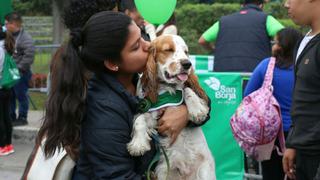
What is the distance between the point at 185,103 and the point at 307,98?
34.0 inches

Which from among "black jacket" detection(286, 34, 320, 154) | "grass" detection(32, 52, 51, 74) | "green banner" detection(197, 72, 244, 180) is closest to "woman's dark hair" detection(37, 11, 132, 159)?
"black jacket" detection(286, 34, 320, 154)

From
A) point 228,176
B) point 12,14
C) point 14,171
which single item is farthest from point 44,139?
point 12,14

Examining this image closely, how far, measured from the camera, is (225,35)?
21.7 feet

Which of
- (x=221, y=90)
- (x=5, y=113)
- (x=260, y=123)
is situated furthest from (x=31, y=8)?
(x=260, y=123)

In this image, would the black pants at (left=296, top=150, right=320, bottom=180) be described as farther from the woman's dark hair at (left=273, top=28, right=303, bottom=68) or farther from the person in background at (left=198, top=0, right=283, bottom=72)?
the person in background at (left=198, top=0, right=283, bottom=72)

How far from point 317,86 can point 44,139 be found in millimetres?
1585

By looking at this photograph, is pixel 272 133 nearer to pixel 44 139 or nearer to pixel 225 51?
pixel 225 51

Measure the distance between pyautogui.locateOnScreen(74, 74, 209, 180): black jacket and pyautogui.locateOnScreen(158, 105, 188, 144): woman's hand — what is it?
232mm

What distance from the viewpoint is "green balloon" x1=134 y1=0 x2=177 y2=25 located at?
4121 millimetres

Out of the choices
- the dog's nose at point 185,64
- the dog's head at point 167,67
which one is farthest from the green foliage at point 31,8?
the dog's nose at point 185,64

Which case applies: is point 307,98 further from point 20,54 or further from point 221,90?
point 20,54

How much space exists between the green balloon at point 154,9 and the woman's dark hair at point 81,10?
104cm

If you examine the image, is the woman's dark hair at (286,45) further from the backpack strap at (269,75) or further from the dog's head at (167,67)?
the dog's head at (167,67)

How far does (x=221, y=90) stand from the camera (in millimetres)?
6152
